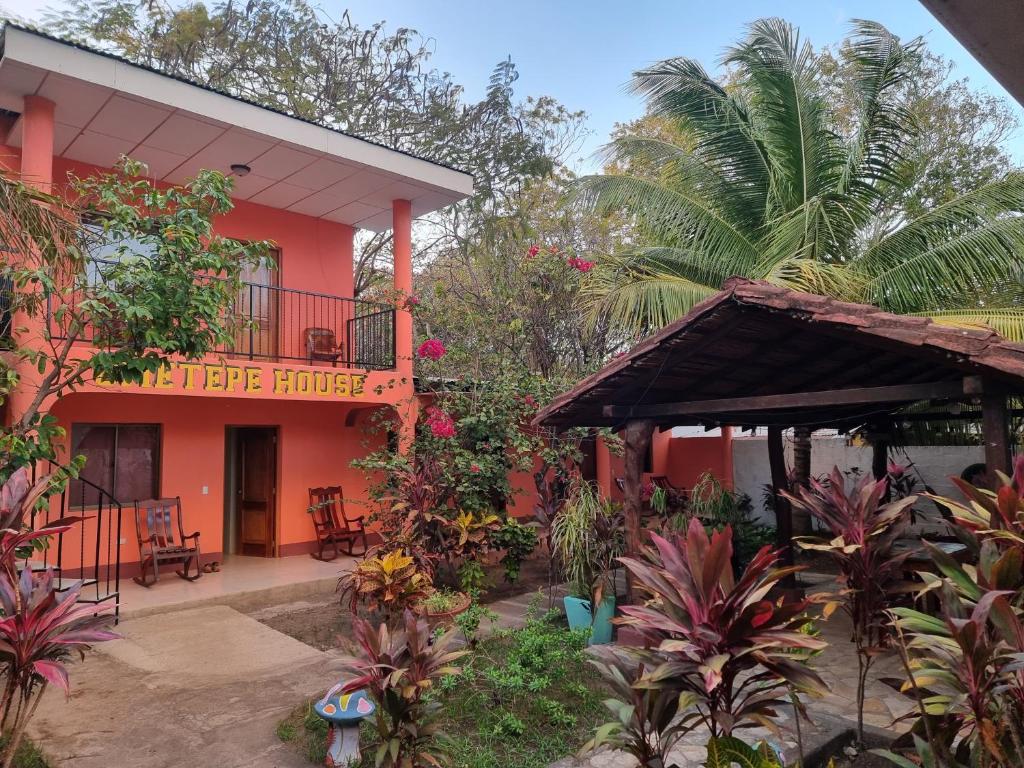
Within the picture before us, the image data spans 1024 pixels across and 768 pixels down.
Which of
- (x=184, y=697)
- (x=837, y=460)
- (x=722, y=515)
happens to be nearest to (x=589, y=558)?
(x=722, y=515)

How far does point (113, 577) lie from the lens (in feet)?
28.7

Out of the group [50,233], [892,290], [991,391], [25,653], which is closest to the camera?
[25,653]

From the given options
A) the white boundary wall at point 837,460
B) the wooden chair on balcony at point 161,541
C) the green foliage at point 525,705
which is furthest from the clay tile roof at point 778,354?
the white boundary wall at point 837,460

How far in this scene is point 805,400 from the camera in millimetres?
4918

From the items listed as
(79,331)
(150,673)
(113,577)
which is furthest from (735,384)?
(113,577)

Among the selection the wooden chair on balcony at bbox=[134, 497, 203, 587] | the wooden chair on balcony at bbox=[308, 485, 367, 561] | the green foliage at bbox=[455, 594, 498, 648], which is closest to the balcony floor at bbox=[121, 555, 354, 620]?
the wooden chair on balcony at bbox=[134, 497, 203, 587]

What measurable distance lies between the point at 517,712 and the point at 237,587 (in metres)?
5.24

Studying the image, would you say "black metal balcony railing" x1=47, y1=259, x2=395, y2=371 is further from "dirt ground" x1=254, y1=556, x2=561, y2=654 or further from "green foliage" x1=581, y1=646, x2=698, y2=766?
"green foliage" x1=581, y1=646, x2=698, y2=766

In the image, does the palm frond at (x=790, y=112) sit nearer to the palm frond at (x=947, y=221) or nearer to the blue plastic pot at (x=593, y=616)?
the palm frond at (x=947, y=221)

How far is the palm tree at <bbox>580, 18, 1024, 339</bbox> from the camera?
783cm

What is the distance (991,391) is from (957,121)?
11.9m

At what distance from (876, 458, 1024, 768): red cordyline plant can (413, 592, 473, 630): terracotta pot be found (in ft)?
9.10

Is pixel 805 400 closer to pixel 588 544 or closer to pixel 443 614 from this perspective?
pixel 588 544

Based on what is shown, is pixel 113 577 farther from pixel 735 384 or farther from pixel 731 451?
pixel 731 451
